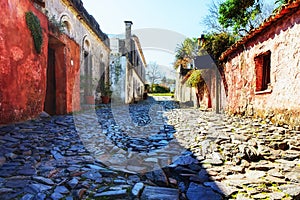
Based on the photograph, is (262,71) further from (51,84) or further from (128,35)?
(128,35)

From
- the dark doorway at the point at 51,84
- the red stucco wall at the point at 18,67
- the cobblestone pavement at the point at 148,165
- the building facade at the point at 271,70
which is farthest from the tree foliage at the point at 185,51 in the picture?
the cobblestone pavement at the point at 148,165

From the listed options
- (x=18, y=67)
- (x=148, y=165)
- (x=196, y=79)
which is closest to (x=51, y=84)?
(x=18, y=67)

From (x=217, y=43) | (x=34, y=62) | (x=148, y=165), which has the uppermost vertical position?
(x=217, y=43)

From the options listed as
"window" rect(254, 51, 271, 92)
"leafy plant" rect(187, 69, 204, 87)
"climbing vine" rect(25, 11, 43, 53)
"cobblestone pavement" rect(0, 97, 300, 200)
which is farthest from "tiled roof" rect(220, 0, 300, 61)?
"climbing vine" rect(25, 11, 43, 53)

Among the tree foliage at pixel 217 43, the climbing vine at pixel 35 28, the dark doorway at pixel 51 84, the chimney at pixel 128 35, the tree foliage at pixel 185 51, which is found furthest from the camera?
the tree foliage at pixel 185 51

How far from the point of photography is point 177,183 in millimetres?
2135

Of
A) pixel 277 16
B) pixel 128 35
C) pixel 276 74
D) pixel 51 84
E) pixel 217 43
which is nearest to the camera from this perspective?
pixel 277 16

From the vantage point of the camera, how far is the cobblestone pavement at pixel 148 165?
1.89 meters

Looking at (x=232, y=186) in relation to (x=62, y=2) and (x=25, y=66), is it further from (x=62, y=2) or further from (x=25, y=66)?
(x=62, y=2)

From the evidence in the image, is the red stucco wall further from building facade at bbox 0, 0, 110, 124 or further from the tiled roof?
the tiled roof

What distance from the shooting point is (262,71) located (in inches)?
228

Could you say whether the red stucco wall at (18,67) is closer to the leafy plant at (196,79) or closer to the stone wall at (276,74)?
the stone wall at (276,74)

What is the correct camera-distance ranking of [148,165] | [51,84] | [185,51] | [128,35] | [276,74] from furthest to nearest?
[185,51], [128,35], [51,84], [276,74], [148,165]

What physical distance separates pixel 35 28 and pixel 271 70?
551cm
